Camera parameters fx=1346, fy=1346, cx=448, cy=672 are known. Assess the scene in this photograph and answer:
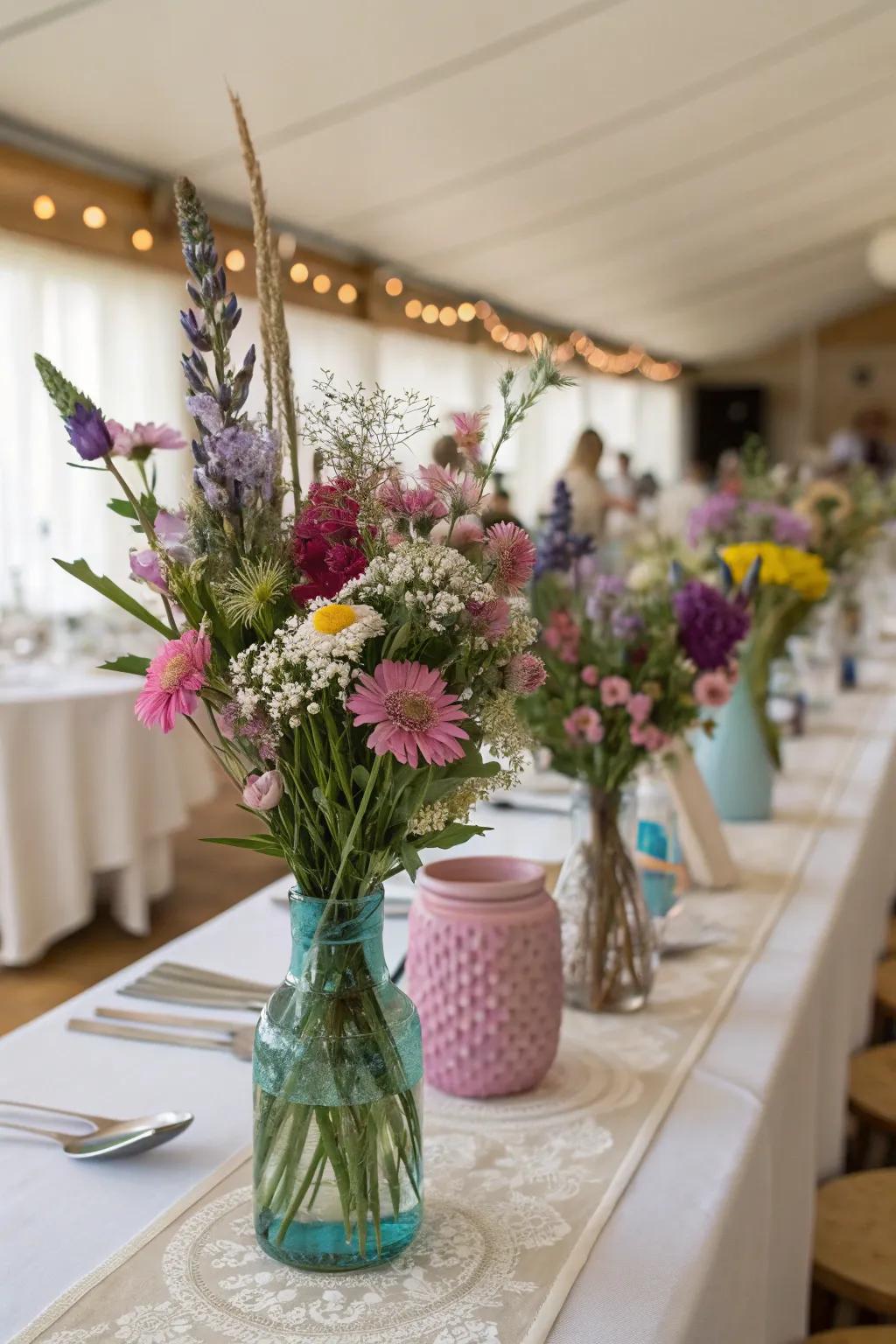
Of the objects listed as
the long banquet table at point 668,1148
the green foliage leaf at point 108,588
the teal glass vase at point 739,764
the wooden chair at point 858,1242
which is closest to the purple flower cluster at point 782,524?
the teal glass vase at point 739,764

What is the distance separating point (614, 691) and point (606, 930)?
25 cm

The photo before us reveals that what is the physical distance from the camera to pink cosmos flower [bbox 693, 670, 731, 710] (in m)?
1.47

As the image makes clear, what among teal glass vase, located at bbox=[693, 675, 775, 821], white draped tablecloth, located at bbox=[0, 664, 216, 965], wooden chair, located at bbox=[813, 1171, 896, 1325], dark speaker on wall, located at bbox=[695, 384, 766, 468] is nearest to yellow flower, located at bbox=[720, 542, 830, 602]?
teal glass vase, located at bbox=[693, 675, 775, 821]

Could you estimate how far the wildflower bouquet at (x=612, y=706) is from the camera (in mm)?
1364

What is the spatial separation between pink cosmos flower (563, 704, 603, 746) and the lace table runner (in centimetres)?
29

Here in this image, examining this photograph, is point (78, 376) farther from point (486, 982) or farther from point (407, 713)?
point (407, 713)

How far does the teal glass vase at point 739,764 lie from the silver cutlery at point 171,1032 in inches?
44.1

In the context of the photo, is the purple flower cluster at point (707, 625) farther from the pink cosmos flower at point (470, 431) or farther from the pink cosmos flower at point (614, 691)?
the pink cosmos flower at point (470, 431)

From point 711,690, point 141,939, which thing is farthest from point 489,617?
point 141,939

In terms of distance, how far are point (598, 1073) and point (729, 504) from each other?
1.80 metres

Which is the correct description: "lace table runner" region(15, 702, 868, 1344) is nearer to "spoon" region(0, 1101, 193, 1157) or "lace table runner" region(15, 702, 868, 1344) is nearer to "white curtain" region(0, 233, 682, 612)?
"spoon" region(0, 1101, 193, 1157)

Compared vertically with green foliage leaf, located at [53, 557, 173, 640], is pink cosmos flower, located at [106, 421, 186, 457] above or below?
above

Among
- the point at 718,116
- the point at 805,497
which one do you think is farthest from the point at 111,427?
the point at 718,116

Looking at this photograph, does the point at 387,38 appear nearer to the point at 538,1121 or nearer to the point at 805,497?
the point at 805,497
